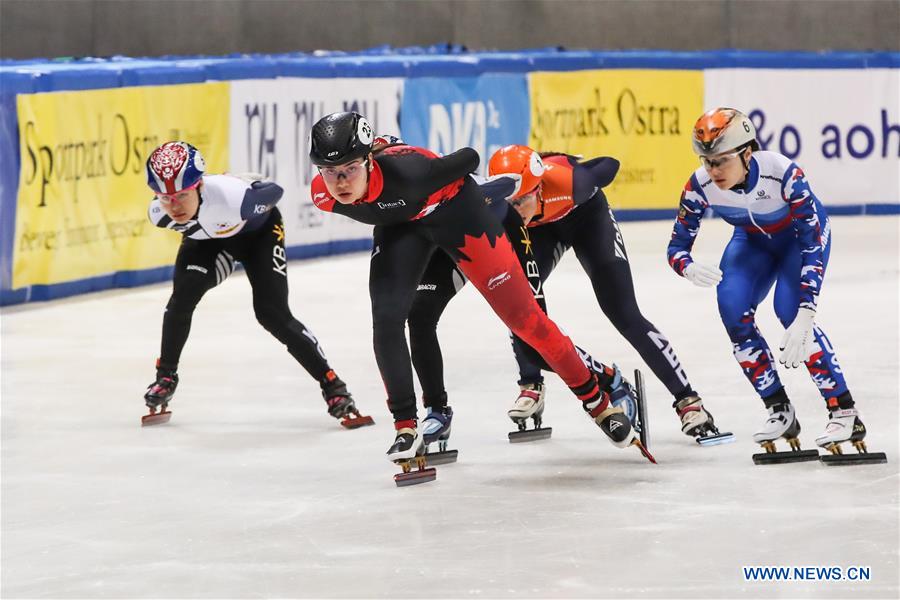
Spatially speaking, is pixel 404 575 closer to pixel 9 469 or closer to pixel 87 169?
pixel 9 469

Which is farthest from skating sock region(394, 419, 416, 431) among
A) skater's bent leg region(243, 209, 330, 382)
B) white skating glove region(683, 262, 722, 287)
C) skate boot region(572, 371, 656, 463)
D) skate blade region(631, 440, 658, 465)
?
skater's bent leg region(243, 209, 330, 382)

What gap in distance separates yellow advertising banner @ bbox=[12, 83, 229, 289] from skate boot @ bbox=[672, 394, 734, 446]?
5.54 m

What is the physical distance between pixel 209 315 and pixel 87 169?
1.55 meters

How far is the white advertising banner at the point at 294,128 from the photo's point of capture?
12.7m

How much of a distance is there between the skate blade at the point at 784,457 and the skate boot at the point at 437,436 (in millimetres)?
1179

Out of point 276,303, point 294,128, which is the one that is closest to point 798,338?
point 276,303

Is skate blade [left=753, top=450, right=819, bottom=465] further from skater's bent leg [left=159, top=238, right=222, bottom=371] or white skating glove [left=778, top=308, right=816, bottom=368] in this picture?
skater's bent leg [left=159, top=238, right=222, bottom=371]

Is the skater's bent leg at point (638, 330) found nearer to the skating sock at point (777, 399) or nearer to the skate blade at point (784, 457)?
the skating sock at point (777, 399)

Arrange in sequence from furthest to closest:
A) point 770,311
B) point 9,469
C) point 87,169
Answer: point 87,169 < point 770,311 < point 9,469

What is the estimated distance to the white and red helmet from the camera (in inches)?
274

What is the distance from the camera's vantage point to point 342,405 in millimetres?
7242

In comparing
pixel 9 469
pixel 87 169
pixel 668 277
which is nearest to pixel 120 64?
pixel 87 169

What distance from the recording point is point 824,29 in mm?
18578

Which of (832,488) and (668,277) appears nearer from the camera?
(832,488)
